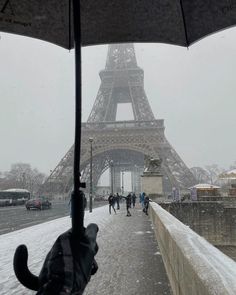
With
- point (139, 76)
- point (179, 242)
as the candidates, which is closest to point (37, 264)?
point (179, 242)

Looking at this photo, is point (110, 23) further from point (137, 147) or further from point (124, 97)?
point (124, 97)

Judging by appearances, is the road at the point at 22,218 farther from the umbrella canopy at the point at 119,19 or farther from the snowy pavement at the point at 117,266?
the umbrella canopy at the point at 119,19

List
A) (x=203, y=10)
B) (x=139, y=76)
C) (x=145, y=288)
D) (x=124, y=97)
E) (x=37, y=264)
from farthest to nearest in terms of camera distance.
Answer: (x=124, y=97)
(x=139, y=76)
(x=37, y=264)
(x=145, y=288)
(x=203, y=10)

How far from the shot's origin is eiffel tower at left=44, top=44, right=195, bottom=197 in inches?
2212

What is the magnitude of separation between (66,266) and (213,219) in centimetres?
2673

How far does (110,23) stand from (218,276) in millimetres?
1877

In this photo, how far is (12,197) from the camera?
5084cm

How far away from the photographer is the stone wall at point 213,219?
26.1 meters

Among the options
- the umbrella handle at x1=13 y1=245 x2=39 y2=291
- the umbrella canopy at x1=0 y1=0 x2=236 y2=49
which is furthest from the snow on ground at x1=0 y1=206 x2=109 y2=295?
the umbrella handle at x1=13 y1=245 x2=39 y2=291

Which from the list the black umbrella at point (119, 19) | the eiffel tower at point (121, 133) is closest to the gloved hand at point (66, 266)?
the black umbrella at point (119, 19)

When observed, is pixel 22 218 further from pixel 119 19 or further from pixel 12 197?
pixel 12 197

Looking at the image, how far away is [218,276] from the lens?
2174 millimetres

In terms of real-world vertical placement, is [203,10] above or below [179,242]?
above

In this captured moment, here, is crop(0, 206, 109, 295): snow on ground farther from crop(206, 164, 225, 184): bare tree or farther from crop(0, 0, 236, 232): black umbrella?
crop(206, 164, 225, 184): bare tree
